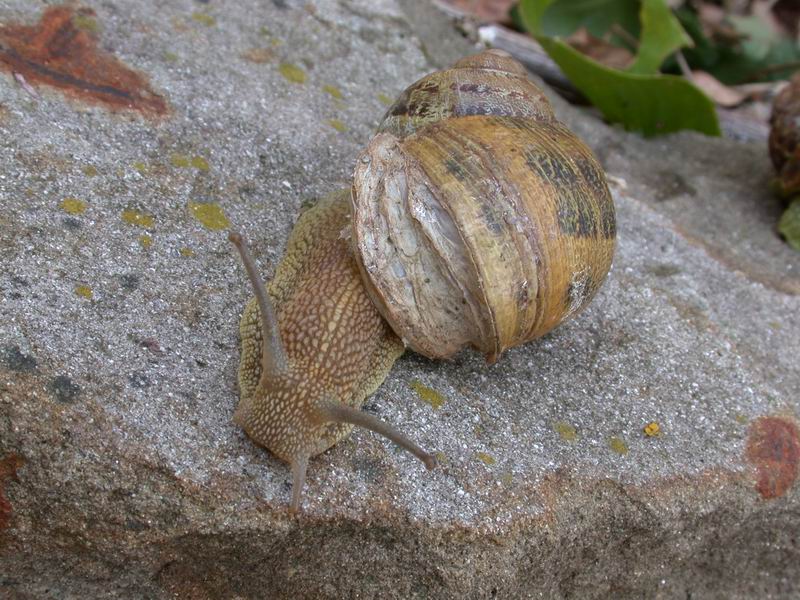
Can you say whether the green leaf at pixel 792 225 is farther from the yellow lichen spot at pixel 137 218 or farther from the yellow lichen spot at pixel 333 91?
the yellow lichen spot at pixel 137 218

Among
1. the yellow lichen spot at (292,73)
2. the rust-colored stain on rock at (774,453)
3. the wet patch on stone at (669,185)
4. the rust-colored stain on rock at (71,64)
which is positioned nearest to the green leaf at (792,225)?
the wet patch on stone at (669,185)

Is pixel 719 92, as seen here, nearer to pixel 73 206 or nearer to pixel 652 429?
pixel 652 429

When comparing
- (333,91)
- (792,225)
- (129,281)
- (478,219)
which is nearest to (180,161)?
(129,281)

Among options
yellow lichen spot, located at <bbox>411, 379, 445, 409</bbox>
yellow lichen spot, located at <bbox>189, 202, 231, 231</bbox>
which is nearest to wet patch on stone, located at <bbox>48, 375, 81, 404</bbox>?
yellow lichen spot, located at <bbox>189, 202, 231, 231</bbox>

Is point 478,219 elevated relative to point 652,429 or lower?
elevated

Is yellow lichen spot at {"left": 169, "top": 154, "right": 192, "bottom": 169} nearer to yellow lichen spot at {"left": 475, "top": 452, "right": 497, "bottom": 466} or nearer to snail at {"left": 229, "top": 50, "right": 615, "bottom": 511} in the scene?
snail at {"left": 229, "top": 50, "right": 615, "bottom": 511}

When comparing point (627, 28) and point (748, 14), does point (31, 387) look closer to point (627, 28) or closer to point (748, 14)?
point (627, 28)

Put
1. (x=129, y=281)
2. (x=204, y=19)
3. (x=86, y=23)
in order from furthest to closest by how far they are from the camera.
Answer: (x=204, y=19)
(x=86, y=23)
(x=129, y=281)
